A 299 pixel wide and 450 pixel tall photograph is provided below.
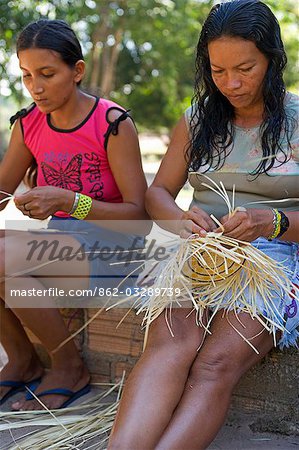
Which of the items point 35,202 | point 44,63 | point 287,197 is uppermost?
Answer: point 44,63

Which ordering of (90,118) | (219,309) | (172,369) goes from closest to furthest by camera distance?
(172,369) < (219,309) < (90,118)

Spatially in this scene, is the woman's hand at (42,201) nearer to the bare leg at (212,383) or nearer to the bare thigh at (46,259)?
the bare thigh at (46,259)

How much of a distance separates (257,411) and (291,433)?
146 mm

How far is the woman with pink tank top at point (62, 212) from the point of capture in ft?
8.34

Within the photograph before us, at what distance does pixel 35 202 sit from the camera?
2.37m

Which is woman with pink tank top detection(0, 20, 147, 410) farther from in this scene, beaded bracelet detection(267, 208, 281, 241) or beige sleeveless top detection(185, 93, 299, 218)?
beaded bracelet detection(267, 208, 281, 241)


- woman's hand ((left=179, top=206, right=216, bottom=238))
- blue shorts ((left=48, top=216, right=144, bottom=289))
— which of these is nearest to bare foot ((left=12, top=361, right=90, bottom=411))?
blue shorts ((left=48, top=216, right=144, bottom=289))

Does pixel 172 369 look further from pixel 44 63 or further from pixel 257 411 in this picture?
pixel 44 63

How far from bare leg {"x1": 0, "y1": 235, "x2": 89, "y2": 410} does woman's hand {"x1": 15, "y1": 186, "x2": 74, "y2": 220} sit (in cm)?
19

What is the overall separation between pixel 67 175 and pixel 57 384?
866 mm

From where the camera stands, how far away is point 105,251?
2.66 m

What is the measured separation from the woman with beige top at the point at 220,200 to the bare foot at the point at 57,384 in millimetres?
704

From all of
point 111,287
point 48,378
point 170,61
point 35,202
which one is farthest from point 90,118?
point 170,61

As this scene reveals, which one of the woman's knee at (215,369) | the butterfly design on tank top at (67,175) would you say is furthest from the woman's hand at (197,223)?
the butterfly design on tank top at (67,175)
